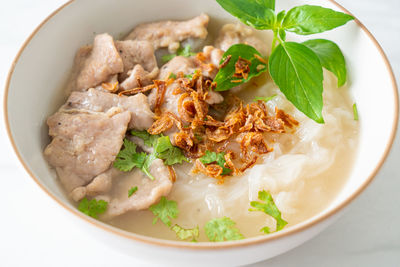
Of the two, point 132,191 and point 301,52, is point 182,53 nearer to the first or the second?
point 301,52

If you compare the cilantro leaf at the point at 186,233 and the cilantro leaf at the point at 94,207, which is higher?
the cilantro leaf at the point at 94,207

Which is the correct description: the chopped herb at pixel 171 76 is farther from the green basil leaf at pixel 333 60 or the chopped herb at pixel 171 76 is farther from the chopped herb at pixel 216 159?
the green basil leaf at pixel 333 60

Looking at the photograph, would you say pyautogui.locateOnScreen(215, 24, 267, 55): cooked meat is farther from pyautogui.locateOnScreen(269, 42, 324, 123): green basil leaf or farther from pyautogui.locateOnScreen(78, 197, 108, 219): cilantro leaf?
pyautogui.locateOnScreen(78, 197, 108, 219): cilantro leaf

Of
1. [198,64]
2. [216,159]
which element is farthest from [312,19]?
[216,159]

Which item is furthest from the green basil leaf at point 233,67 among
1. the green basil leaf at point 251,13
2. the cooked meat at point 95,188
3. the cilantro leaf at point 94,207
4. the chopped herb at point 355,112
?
the cilantro leaf at point 94,207

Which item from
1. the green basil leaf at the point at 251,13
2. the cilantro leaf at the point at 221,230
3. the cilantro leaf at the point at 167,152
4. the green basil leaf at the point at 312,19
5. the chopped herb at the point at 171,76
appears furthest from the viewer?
the chopped herb at the point at 171,76

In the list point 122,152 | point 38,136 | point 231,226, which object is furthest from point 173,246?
point 38,136

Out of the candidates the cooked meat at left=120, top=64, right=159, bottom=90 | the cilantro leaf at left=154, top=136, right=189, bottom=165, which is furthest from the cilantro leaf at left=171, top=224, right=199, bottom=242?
the cooked meat at left=120, top=64, right=159, bottom=90
